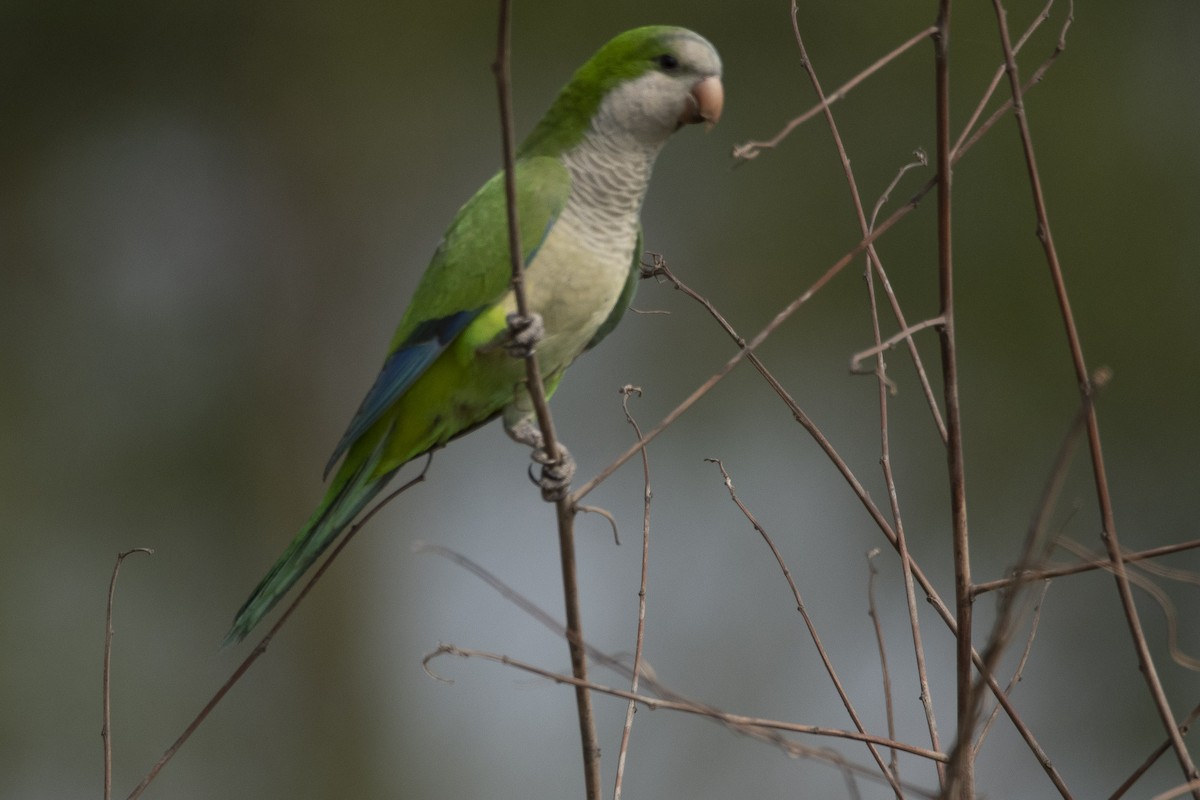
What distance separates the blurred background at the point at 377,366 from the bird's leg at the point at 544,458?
2.76 meters

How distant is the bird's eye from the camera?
177 cm

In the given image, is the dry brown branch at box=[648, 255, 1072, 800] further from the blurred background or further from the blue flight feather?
the blurred background

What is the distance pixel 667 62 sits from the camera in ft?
5.82

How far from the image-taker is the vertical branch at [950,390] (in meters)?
0.90

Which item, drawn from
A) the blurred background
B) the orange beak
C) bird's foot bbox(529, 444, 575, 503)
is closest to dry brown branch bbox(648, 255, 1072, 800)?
bird's foot bbox(529, 444, 575, 503)

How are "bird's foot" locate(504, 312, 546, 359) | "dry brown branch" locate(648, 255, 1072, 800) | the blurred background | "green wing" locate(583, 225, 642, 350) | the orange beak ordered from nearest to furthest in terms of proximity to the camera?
1. "dry brown branch" locate(648, 255, 1072, 800)
2. "bird's foot" locate(504, 312, 546, 359)
3. the orange beak
4. "green wing" locate(583, 225, 642, 350)
5. the blurred background

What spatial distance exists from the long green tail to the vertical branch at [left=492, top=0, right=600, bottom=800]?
2.32ft

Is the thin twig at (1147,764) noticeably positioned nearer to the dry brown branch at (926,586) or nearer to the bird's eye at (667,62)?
the dry brown branch at (926,586)

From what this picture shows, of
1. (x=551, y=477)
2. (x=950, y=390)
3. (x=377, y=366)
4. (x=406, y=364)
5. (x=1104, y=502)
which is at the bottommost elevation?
(x=377, y=366)

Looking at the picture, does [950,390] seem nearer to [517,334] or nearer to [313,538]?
[517,334]

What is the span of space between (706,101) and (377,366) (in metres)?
3.49

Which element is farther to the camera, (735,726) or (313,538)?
(313,538)

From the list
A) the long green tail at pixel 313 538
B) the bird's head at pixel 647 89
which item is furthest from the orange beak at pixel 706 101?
the long green tail at pixel 313 538

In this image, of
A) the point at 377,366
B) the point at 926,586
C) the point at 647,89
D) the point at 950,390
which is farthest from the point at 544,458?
the point at 377,366
